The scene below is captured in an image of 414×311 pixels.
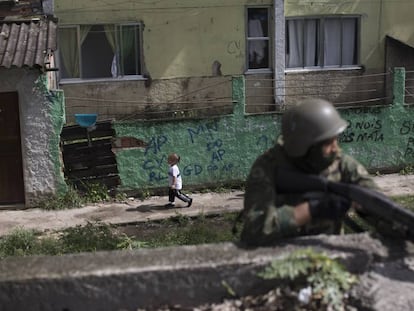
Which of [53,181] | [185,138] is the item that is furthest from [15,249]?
[185,138]

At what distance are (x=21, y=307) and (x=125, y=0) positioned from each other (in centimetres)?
1167

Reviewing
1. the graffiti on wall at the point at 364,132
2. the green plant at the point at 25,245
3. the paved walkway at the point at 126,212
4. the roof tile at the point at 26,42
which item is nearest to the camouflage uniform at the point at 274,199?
the green plant at the point at 25,245

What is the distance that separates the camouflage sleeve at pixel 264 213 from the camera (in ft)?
9.09

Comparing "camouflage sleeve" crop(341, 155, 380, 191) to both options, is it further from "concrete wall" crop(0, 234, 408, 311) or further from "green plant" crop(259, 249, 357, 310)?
"green plant" crop(259, 249, 357, 310)

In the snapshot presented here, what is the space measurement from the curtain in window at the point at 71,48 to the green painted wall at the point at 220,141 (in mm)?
4805

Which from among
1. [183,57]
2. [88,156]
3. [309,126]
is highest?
[183,57]

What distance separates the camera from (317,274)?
266cm

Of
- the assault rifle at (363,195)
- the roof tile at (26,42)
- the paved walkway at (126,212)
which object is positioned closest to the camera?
the assault rifle at (363,195)

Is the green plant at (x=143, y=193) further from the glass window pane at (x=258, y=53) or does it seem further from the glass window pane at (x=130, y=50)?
the glass window pane at (x=258, y=53)

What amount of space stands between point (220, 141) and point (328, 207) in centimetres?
726

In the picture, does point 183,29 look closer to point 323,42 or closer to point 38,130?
point 323,42

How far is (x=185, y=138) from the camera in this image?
9875 millimetres

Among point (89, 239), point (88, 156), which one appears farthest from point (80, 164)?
point (89, 239)

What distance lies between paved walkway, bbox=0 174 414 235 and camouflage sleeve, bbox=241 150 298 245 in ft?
18.0
